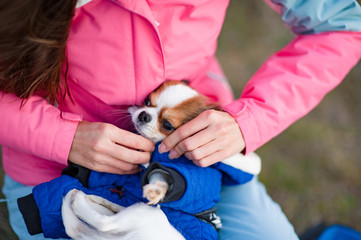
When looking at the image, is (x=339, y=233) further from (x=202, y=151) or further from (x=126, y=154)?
(x=126, y=154)

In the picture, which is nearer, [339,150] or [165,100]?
[165,100]

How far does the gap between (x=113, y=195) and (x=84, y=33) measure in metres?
0.53

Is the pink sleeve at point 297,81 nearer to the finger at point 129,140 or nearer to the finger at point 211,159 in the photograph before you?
the finger at point 211,159

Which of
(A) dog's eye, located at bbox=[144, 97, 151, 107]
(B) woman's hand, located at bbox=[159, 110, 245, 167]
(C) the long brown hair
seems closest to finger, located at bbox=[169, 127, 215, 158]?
(B) woman's hand, located at bbox=[159, 110, 245, 167]

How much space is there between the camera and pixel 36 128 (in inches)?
38.2

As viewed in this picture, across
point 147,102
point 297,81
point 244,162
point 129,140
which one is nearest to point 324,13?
point 297,81

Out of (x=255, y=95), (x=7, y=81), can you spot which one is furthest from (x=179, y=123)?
(x=7, y=81)

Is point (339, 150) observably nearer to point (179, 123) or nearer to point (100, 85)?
point (179, 123)

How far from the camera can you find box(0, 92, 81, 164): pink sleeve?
3.18 feet

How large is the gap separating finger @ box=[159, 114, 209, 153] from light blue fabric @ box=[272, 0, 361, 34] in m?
0.52

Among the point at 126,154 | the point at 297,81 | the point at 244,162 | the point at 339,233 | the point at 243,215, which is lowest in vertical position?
the point at 339,233

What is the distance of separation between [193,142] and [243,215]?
1.23ft

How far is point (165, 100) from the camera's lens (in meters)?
1.15

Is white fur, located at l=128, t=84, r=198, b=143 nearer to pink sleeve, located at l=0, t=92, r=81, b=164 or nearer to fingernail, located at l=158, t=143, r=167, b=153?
fingernail, located at l=158, t=143, r=167, b=153
